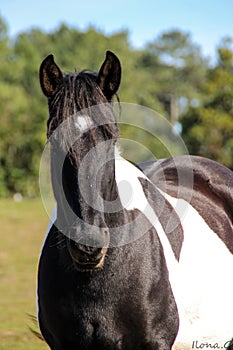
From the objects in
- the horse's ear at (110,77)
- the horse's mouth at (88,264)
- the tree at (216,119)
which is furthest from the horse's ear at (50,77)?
the tree at (216,119)

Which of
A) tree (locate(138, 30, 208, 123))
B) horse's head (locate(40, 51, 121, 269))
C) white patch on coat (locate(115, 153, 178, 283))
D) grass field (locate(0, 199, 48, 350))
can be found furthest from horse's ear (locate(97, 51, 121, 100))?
tree (locate(138, 30, 208, 123))

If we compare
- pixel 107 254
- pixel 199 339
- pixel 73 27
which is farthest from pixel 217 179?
pixel 73 27

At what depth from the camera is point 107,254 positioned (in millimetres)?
3615

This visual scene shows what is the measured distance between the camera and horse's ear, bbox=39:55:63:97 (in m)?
3.52

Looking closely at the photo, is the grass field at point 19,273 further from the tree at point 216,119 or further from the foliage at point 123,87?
the tree at point 216,119

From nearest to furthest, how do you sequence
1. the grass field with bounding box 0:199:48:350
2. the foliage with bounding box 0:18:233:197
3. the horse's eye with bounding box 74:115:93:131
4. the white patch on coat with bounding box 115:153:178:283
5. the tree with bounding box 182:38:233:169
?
1. the horse's eye with bounding box 74:115:93:131
2. the white patch on coat with bounding box 115:153:178:283
3. the grass field with bounding box 0:199:48:350
4. the tree with bounding box 182:38:233:169
5. the foliage with bounding box 0:18:233:197

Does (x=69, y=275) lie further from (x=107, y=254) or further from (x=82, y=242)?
(x=82, y=242)

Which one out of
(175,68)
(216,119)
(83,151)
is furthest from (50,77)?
(175,68)

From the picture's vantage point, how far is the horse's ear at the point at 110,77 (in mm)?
3512

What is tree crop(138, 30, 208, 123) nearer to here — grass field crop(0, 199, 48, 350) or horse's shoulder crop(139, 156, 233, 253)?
grass field crop(0, 199, 48, 350)

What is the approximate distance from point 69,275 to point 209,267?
49.8 inches

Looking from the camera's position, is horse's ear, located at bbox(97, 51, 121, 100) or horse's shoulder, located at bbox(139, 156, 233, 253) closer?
horse's ear, located at bbox(97, 51, 121, 100)

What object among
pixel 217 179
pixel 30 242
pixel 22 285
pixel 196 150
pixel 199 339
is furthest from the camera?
pixel 196 150

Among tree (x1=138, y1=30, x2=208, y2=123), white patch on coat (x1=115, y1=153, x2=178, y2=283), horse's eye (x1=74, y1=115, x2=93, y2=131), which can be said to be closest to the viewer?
horse's eye (x1=74, y1=115, x2=93, y2=131)
